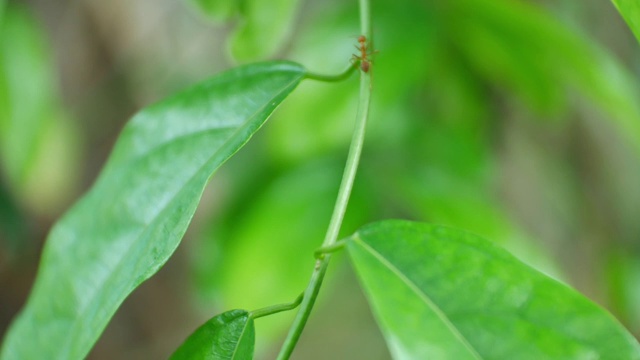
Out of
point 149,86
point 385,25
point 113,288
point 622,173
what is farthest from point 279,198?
point 149,86

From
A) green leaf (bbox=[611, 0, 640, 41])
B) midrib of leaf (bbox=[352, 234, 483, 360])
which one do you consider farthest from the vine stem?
green leaf (bbox=[611, 0, 640, 41])

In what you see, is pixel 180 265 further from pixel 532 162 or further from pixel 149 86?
pixel 532 162

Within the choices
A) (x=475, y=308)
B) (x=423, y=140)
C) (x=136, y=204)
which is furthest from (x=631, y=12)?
(x=423, y=140)

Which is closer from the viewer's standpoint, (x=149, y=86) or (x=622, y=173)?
(x=622, y=173)

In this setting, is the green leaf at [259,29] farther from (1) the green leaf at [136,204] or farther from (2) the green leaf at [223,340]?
(2) the green leaf at [223,340]

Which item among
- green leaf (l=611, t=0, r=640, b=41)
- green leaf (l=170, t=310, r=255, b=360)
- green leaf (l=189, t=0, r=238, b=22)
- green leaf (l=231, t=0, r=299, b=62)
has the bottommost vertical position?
green leaf (l=170, t=310, r=255, b=360)

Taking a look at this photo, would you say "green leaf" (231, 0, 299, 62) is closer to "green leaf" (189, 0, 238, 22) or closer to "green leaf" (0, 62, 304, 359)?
"green leaf" (189, 0, 238, 22)
